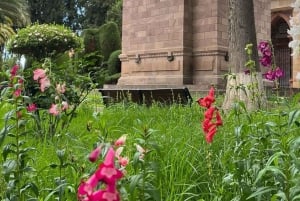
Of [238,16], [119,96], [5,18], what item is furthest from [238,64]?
[5,18]

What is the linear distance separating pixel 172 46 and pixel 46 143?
8.47 meters

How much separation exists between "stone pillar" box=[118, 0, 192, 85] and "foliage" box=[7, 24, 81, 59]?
198cm

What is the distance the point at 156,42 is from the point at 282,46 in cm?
975

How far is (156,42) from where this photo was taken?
12625 millimetres

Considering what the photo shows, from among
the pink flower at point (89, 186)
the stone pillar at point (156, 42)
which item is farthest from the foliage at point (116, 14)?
the pink flower at point (89, 186)

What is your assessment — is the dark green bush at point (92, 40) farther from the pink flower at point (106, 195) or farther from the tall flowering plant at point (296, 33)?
the pink flower at point (106, 195)

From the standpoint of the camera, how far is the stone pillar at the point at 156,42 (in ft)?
39.2

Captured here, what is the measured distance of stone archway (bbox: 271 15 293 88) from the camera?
2048 centimetres

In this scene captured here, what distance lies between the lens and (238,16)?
7.29 meters

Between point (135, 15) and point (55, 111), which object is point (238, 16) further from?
point (135, 15)

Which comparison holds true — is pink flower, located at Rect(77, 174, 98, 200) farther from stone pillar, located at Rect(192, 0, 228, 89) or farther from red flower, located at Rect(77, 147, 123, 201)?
stone pillar, located at Rect(192, 0, 228, 89)

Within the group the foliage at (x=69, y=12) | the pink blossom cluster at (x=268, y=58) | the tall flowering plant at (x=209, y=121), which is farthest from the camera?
the foliage at (x=69, y=12)

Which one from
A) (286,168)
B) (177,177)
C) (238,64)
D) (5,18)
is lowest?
(177,177)

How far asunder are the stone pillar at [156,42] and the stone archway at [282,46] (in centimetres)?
847
